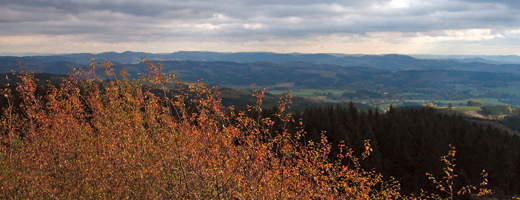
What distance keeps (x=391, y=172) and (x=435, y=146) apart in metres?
8.21

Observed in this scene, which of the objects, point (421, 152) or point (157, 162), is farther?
point (421, 152)

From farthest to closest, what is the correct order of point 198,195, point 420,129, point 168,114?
point 420,129 < point 168,114 < point 198,195

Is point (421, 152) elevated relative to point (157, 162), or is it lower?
lower

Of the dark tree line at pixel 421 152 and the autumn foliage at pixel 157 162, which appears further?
the dark tree line at pixel 421 152

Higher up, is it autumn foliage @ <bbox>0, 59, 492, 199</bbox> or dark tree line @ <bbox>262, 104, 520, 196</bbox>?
autumn foliage @ <bbox>0, 59, 492, 199</bbox>

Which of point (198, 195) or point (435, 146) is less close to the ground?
point (198, 195)

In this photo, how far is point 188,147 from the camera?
1036cm

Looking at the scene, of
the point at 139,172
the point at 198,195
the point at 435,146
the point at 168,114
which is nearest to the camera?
the point at 198,195

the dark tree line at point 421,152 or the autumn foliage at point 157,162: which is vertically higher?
the autumn foliage at point 157,162

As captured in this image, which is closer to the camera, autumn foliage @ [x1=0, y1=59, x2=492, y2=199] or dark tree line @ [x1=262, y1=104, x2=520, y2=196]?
autumn foliage @ [x1=0, y1=59, x2=492, y2=199]

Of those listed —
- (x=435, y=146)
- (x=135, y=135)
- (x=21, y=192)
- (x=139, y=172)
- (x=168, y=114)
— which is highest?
(x=168, y=114)

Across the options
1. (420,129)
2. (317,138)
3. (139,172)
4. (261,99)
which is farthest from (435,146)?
(139,172)

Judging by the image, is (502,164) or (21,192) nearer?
(21,192)

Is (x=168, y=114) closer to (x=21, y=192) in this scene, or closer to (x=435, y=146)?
(x=21, y=192)
